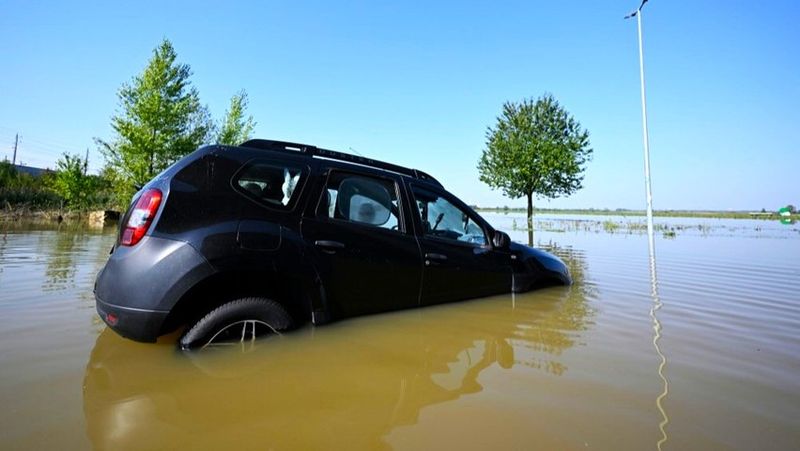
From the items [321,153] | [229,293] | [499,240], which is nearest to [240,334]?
[229,293]

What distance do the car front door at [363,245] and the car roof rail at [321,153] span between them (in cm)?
30

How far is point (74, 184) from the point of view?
76.3ft

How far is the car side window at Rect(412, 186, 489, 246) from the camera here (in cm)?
396

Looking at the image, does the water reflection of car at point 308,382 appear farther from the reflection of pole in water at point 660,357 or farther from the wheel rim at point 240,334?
the reflection of pole in water at point 660,357

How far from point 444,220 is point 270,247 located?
83.1 inches

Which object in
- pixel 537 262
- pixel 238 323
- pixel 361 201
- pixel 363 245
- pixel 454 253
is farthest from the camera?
pixel 537 262

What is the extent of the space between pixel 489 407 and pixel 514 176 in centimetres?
2744

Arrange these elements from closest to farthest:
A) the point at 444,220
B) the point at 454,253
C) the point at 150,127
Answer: the point at 454,253 → the point at 444,220 → the point at 150,127

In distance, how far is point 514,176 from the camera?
27.8 m

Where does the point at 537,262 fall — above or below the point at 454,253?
below

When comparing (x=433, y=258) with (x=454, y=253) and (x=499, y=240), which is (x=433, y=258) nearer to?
(x=454, y=253)

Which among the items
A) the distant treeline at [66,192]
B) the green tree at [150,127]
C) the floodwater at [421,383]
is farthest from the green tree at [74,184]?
the floodwater at [421,383]

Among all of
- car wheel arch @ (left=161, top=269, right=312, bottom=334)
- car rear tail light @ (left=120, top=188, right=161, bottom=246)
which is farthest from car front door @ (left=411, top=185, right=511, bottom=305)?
car rear tail light @ (left=120, top=188, right=161, bottom=246)

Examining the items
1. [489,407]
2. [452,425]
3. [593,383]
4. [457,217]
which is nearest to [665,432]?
[593,383]
